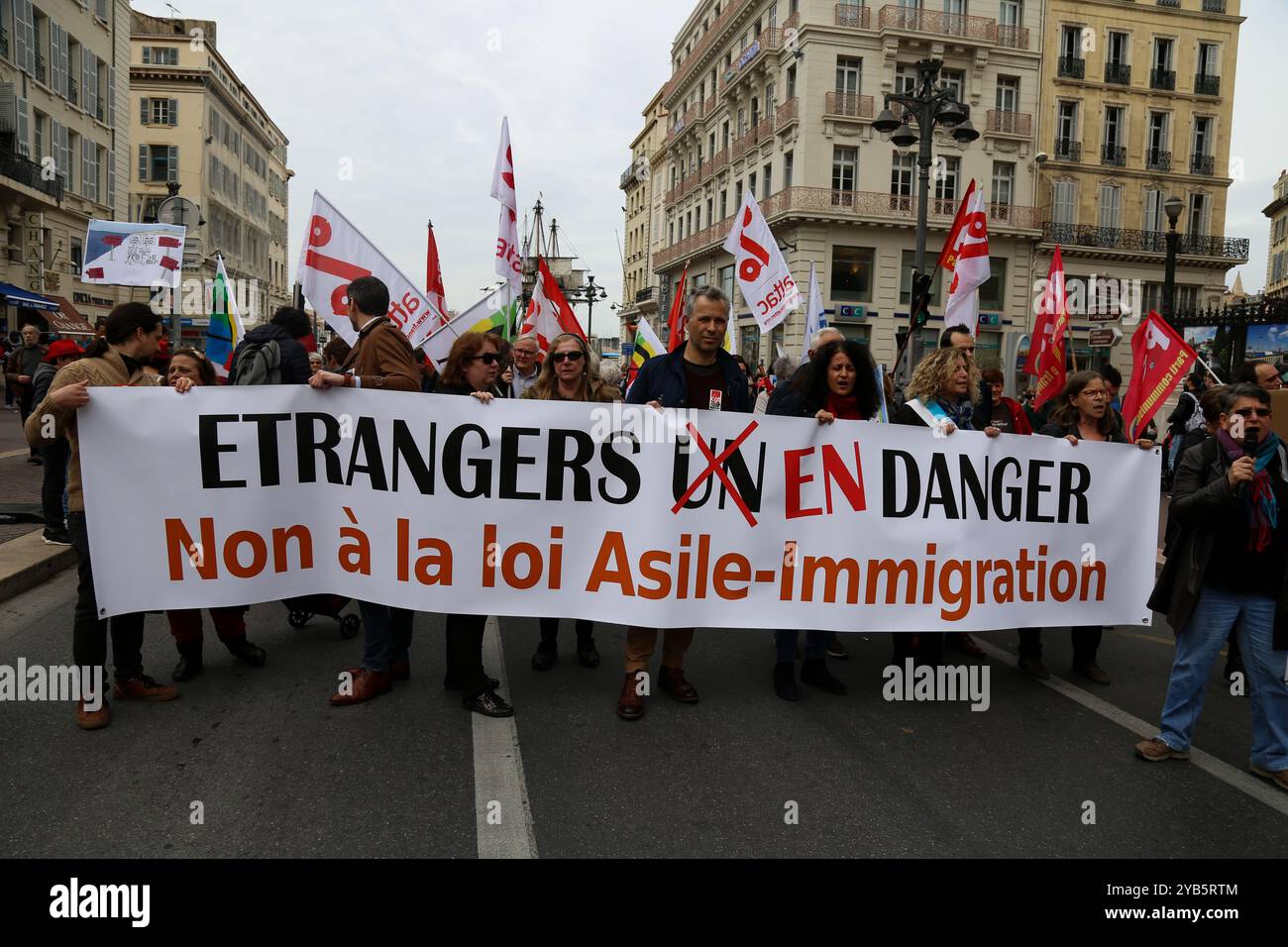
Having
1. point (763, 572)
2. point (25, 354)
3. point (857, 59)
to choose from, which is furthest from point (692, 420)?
point (857, 59)

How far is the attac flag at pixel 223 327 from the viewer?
9773mm

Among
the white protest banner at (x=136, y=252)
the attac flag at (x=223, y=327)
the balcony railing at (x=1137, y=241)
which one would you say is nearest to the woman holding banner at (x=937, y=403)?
the attac flag at (x=223, y=327)

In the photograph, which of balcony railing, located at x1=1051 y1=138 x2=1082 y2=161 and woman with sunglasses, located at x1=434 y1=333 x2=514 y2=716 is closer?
woman with sunglasses, located at x1=434 y1=333 x2=514 y2=716

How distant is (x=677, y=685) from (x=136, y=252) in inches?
369

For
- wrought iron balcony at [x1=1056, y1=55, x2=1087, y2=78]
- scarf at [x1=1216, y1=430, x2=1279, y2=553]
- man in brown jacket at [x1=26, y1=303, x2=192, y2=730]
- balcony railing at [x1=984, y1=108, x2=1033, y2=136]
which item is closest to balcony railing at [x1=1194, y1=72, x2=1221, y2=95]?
wrought iron balcony at [x1=1056, y1=55, x2=1087, y2=78]

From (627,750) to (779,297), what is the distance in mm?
6269

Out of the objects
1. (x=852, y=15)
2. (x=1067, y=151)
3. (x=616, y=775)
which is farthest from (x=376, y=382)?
(x=1067, y=151)

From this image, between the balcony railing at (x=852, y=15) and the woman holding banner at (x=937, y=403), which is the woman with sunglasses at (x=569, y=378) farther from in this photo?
the balcony railing at (x=852, y=15)

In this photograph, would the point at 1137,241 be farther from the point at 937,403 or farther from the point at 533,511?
the point at 533,511

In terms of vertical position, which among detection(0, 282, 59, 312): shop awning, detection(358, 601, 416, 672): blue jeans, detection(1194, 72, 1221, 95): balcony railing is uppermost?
detection(1194, 72, 1221, 95): balcony railing

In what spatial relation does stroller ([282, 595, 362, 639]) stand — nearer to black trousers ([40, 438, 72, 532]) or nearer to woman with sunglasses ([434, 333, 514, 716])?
woman with sunglasses ([434, 333, 514, 716])

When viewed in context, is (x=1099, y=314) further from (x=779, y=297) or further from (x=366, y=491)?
(x=366, y=491)

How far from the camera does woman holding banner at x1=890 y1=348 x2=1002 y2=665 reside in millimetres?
4941

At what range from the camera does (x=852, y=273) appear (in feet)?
123
